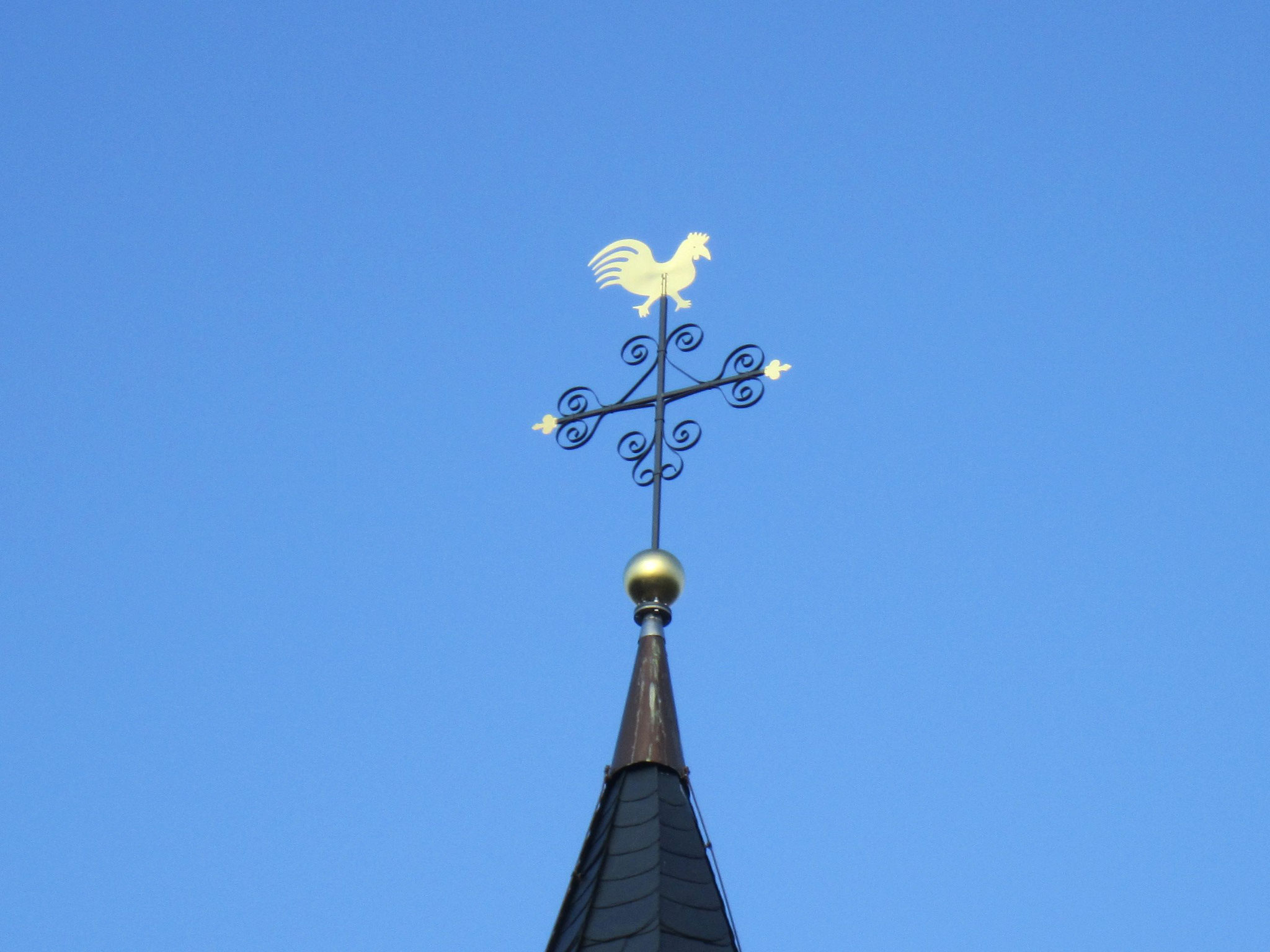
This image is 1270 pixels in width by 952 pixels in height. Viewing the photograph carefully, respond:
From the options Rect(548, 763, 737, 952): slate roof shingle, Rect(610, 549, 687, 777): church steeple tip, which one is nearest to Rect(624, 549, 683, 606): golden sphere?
Rect(610, 549, 687, 777): church steeple tip

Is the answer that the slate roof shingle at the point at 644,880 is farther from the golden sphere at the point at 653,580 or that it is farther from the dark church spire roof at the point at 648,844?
the golden sphere at the point at 653,580

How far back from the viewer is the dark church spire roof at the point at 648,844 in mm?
8188

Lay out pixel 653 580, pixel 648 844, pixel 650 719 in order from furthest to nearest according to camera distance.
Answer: pixel 653 580 < pixel 650 719 < pixel 648 844

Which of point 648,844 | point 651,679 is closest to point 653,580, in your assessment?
point 651,679

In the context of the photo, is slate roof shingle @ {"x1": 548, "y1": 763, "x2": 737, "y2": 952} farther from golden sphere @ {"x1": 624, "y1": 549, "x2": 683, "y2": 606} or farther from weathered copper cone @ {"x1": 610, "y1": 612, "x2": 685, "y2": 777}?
golden sphere @ {"x1": 624, "y1": 549, "x2": 683, "y2": 606}

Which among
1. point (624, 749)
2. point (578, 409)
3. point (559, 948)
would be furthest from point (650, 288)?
point (559, 948)

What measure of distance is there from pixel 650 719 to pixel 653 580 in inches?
34.5

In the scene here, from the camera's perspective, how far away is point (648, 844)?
8773 millimetres

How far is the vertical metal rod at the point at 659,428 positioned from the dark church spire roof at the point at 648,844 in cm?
32

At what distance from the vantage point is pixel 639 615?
10164mm

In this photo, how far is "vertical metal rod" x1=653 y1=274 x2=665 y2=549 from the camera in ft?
34.7

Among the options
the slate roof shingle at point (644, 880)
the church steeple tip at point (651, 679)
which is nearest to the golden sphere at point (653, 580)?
the church steeple tip at point (651, 679)

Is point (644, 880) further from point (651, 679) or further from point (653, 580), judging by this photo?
point (653, 580)

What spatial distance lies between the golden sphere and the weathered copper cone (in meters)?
0.29
